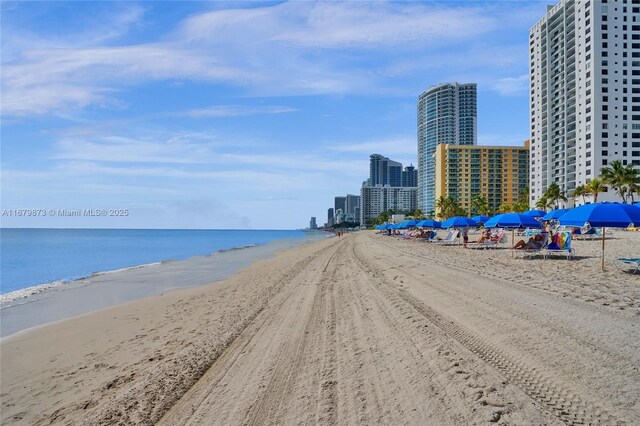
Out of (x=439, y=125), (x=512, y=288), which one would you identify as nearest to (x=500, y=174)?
(x=439, y=125)

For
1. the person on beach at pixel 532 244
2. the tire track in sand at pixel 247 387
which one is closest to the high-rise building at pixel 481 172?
the person on beach at pixel 532 244

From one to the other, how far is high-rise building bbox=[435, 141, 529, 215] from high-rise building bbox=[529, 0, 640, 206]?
41437mm

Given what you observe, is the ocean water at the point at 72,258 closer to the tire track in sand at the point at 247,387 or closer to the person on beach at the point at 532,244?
the tire track in sand at the point at 247,387

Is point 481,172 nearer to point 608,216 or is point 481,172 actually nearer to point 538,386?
point 608,216

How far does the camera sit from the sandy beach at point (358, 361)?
13.3 feet

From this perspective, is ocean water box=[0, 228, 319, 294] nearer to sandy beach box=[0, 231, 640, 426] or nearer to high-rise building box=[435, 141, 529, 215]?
sandy beach box=[0, 231, 640, 426]

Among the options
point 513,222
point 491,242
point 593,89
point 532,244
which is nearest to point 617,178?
point 593,89

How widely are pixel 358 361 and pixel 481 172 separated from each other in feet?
453

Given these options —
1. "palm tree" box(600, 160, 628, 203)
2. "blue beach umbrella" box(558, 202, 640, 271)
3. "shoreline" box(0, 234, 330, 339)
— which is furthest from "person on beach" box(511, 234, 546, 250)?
"palm tree" box(600, 160, 628, 203)

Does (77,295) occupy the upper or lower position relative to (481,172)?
lower

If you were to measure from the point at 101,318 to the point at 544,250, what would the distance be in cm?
1668

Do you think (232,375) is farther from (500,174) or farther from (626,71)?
(500,174)

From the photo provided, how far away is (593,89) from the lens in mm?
77562

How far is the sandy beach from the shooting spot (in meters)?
4.06
